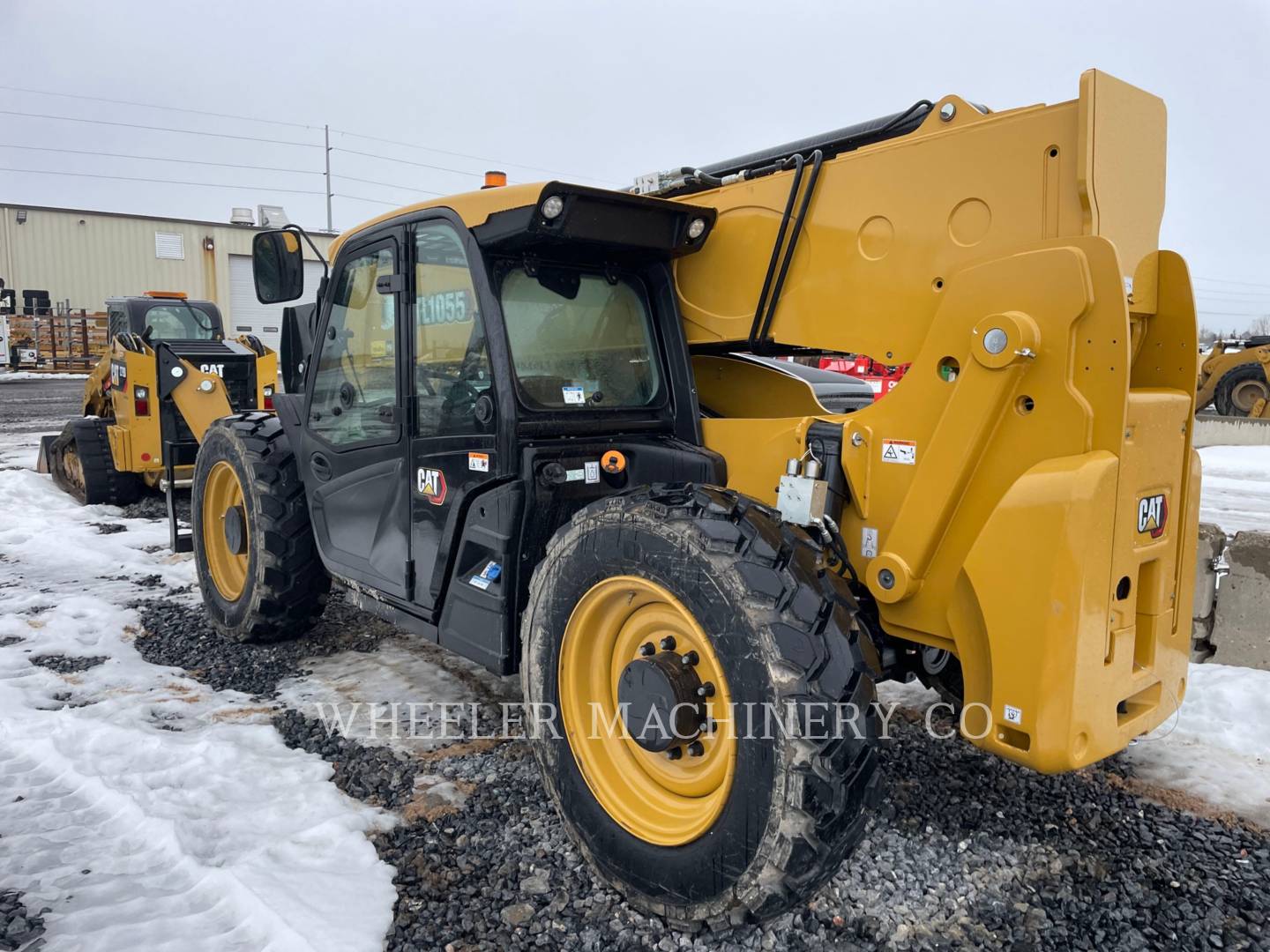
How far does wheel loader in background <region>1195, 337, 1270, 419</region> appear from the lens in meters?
16.6

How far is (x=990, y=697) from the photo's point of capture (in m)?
2.47

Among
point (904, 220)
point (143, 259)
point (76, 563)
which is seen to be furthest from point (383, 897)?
point (143, 259)

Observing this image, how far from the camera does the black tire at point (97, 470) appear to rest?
9336 mm

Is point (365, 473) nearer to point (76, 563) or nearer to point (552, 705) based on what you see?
point (552, 705)

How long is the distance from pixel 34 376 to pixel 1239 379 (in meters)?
32.2

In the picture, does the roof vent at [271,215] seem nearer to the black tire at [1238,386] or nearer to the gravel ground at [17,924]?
the gravel ground at [17,924]

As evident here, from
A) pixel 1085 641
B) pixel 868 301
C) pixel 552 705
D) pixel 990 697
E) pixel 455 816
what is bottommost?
pixel 455 816

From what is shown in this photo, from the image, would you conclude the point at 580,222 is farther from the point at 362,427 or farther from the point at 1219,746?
the point at 1219,746

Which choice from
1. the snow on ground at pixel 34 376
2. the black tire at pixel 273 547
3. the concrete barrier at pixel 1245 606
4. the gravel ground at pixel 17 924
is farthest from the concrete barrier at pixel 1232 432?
the snow on ground at pixel 34 376

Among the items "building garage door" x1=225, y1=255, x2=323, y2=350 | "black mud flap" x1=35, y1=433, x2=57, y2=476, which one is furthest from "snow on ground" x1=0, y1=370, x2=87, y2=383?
"black mud flap" x1=35, y1=433, x2=57, y2=476

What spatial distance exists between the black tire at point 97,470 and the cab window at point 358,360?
5.99m

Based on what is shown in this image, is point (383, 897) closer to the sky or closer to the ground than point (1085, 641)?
closer to the ground

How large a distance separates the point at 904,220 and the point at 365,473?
2.57m

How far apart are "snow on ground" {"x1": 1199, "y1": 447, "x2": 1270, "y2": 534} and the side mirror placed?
7.10 meters
